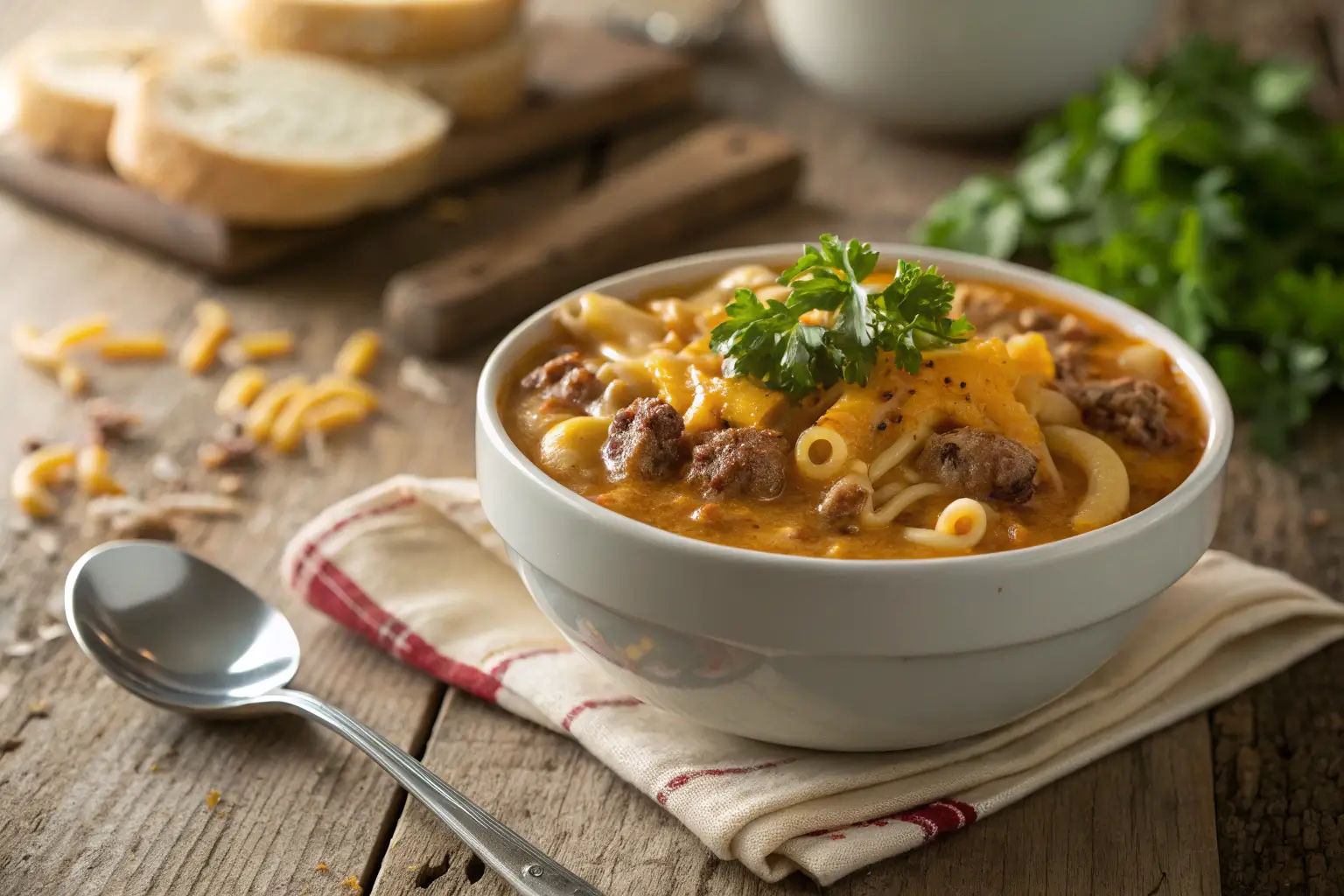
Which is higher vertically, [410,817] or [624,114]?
[410,817]

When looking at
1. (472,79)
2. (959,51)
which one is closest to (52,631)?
(472,79)

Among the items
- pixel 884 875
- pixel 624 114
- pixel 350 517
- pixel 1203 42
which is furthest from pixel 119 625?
pixel 1203 42

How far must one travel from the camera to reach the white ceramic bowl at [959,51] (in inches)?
184

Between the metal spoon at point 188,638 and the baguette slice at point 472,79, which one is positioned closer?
the metal spoon at point 188,638

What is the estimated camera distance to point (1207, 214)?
395 cm

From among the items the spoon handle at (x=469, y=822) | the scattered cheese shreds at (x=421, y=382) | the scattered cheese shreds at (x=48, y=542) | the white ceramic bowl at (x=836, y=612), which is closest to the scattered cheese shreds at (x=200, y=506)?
the scattered cheese shreds at (x=48, y=542)

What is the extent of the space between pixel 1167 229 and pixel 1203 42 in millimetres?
1050

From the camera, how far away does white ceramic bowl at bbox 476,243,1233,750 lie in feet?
6.77

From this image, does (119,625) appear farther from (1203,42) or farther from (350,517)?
(1203,42)

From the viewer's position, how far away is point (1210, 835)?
2.38 metres

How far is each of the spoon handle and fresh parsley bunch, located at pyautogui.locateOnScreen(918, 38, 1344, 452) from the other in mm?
2258

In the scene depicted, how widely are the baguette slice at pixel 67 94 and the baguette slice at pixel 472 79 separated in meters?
0.94

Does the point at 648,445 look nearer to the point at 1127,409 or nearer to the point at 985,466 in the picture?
the point at 985,466

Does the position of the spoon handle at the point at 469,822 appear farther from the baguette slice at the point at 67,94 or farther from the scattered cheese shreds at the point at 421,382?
the baguette slice at the point at 67,94
